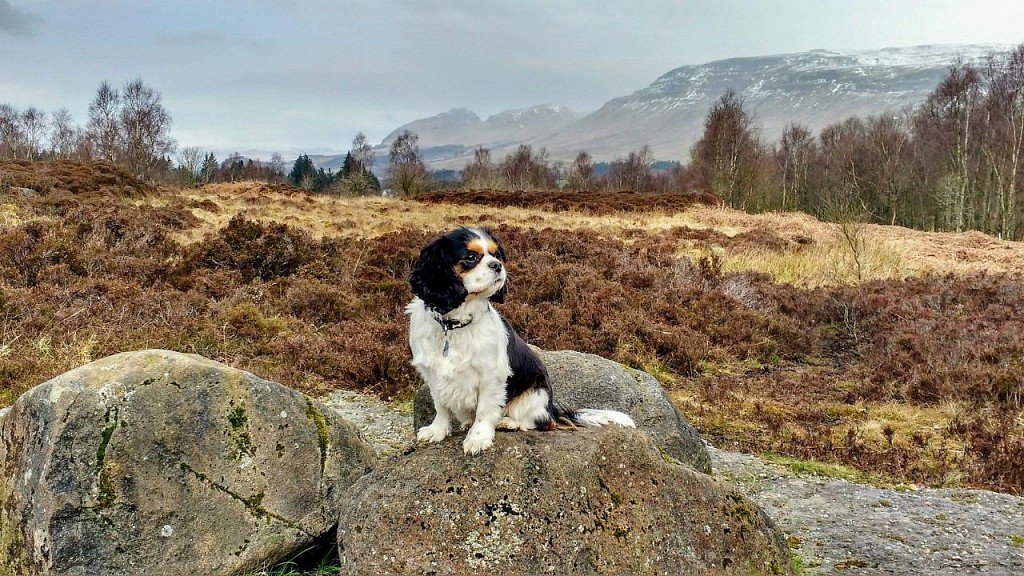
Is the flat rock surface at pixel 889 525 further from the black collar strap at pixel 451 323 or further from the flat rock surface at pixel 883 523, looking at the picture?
the black collar strap at pixel 451 323

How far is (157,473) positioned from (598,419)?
259cm

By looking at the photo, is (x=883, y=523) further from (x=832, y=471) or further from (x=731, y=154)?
(x=731, y=154)

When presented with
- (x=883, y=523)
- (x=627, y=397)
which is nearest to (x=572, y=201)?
(x=627, y=397)

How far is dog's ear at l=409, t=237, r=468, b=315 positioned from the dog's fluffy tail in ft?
3.96

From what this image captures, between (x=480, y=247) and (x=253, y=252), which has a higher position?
(x=480, y=247)

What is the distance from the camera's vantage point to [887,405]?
26.5ft

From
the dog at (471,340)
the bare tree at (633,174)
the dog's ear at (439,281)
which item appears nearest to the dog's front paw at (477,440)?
the dog at (471,340)

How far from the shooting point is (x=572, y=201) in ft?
98.6

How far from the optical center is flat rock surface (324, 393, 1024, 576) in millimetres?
4062

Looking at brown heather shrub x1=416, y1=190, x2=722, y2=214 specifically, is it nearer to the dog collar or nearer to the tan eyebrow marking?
the tan eyebrow marking

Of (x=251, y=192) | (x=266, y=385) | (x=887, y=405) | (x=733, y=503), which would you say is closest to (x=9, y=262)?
(x=266, y=385)

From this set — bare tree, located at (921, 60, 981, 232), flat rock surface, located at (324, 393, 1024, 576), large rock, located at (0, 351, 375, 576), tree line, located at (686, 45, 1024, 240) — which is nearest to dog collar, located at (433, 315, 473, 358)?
large rock, located at (0, 351, 375, 576)

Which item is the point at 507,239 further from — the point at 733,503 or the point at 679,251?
the point at 733,503

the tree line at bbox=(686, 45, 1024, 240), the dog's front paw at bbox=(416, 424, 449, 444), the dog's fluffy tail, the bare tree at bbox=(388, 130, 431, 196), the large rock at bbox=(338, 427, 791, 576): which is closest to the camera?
the large rock at bbox=(338, 427, 791, 576)
